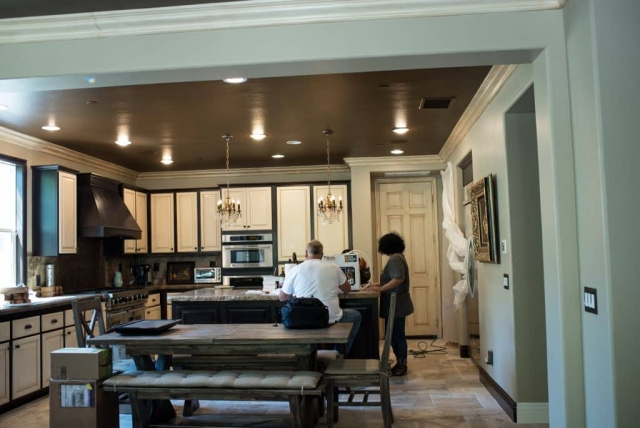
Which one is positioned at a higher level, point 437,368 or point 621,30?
point 621,30

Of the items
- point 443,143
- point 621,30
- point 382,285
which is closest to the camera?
point 621,30

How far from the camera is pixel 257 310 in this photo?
18.5ft

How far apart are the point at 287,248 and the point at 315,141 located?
82.0 inches

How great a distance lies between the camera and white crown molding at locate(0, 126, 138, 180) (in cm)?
579

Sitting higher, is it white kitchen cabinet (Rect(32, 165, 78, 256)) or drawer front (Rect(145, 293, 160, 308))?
white kitchen cabinet (Rect(32, 165, 78, 256))

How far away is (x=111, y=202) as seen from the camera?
730 centimetres

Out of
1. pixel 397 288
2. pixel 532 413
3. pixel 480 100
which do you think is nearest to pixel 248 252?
pixel 397 288

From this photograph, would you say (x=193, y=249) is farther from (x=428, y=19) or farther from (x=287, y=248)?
(x=428, y=19)

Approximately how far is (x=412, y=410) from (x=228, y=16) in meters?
3.40

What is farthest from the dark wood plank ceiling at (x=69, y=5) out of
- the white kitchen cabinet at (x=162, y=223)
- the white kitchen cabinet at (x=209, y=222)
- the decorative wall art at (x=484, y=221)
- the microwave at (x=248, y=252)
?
the white kitchen cabinet at (x=162, y=223)

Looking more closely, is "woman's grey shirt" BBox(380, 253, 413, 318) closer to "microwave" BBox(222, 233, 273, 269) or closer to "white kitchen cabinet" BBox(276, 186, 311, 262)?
"white kitchen cabinet" BBox(276, 186, 311, 262)

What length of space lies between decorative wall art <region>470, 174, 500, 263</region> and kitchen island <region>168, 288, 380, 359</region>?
1145 mm

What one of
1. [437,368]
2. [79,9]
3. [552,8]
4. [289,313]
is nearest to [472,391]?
[437,368]

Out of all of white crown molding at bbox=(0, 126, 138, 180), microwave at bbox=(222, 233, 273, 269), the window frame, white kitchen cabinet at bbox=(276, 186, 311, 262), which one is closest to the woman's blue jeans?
white kitchen cabinet at bbox=(276, 186, 311, 262)
